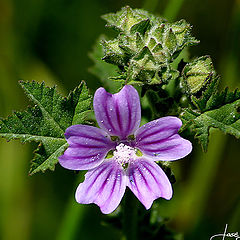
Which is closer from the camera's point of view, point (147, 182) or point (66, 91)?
point (147, 182)

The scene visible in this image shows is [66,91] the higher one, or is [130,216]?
[66,91]

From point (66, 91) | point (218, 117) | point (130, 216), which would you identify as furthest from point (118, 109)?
point (66, 91)

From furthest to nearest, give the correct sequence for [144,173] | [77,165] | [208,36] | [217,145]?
[208,36] → [217,145] → [144,173] → [77,165]

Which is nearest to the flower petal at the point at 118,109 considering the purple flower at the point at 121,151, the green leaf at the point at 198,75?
the purple flower at the point at 121,151

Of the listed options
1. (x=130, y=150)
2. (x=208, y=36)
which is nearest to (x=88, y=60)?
(x=208, y=36)

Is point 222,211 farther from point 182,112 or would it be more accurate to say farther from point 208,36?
point 182,112

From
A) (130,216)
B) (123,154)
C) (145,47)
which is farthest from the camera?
(130,216)

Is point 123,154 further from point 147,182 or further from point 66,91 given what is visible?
point 66,91
